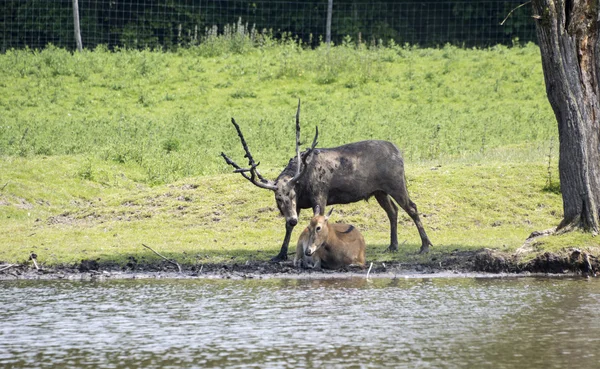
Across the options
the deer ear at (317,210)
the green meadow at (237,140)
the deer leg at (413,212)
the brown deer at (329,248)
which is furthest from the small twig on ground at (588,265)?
the deer ear at (317,210)

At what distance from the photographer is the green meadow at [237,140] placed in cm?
1798

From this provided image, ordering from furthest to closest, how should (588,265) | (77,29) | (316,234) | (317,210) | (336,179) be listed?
(77,29) → (336,179) → (317,210) → (316,234) → (588,265)

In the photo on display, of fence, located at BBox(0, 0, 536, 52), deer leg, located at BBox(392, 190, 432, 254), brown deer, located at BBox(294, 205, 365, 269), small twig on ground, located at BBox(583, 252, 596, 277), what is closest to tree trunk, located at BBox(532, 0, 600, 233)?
small twig on ground, located at BBox(583, 252, 596, 277)

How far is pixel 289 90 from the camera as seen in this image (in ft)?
105

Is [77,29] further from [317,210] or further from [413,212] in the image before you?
[317,210]

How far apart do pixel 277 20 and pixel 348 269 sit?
86.9 ft

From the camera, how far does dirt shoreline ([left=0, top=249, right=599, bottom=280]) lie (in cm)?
1448

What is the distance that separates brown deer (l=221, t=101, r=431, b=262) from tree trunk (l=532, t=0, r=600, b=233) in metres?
2.54

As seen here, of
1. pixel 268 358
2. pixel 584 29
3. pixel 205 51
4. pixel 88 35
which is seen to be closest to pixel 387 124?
pixel 205 51

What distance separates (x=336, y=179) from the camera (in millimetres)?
15992

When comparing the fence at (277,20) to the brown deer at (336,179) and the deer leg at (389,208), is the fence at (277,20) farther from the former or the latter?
the brown deer at (336,179)

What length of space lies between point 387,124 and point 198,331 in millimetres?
17710

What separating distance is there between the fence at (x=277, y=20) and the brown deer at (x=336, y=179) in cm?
2353

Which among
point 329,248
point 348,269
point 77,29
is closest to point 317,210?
point 329,248
